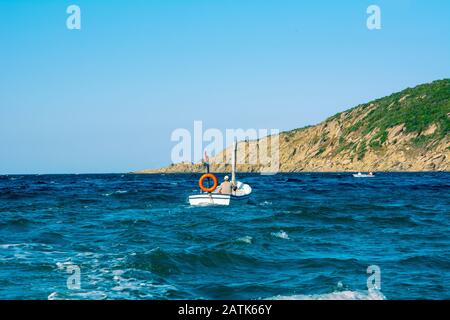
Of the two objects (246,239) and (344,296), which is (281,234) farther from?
(344,296)

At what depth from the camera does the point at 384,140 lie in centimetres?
16238

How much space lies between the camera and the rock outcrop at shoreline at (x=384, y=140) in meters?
150

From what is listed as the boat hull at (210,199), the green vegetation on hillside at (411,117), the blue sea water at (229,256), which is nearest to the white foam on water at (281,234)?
the blue sea water at (229,256)

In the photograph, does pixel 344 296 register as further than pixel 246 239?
No

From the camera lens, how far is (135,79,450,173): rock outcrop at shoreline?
150 m

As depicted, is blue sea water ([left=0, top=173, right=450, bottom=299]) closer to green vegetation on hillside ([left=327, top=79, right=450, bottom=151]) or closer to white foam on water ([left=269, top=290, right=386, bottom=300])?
white foam on water ([left=269, top=290, right=386, bottom=300])

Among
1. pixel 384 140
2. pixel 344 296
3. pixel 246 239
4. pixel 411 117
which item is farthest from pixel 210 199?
pixel 411 117

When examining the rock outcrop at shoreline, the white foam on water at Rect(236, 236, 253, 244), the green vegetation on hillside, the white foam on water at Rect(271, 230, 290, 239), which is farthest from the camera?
the green vegetation on hillside

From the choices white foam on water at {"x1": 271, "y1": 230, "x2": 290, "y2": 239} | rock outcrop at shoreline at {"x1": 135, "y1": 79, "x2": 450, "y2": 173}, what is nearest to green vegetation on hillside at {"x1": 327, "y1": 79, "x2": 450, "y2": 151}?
rock outcrop at shoreline at {"x1": 135, "y1": 79, "x2": 450, "y2": 173}

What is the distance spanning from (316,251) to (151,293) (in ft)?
25.0

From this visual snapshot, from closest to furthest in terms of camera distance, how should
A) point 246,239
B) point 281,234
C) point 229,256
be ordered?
point 229,256 < point 246,239 < point 281,234
